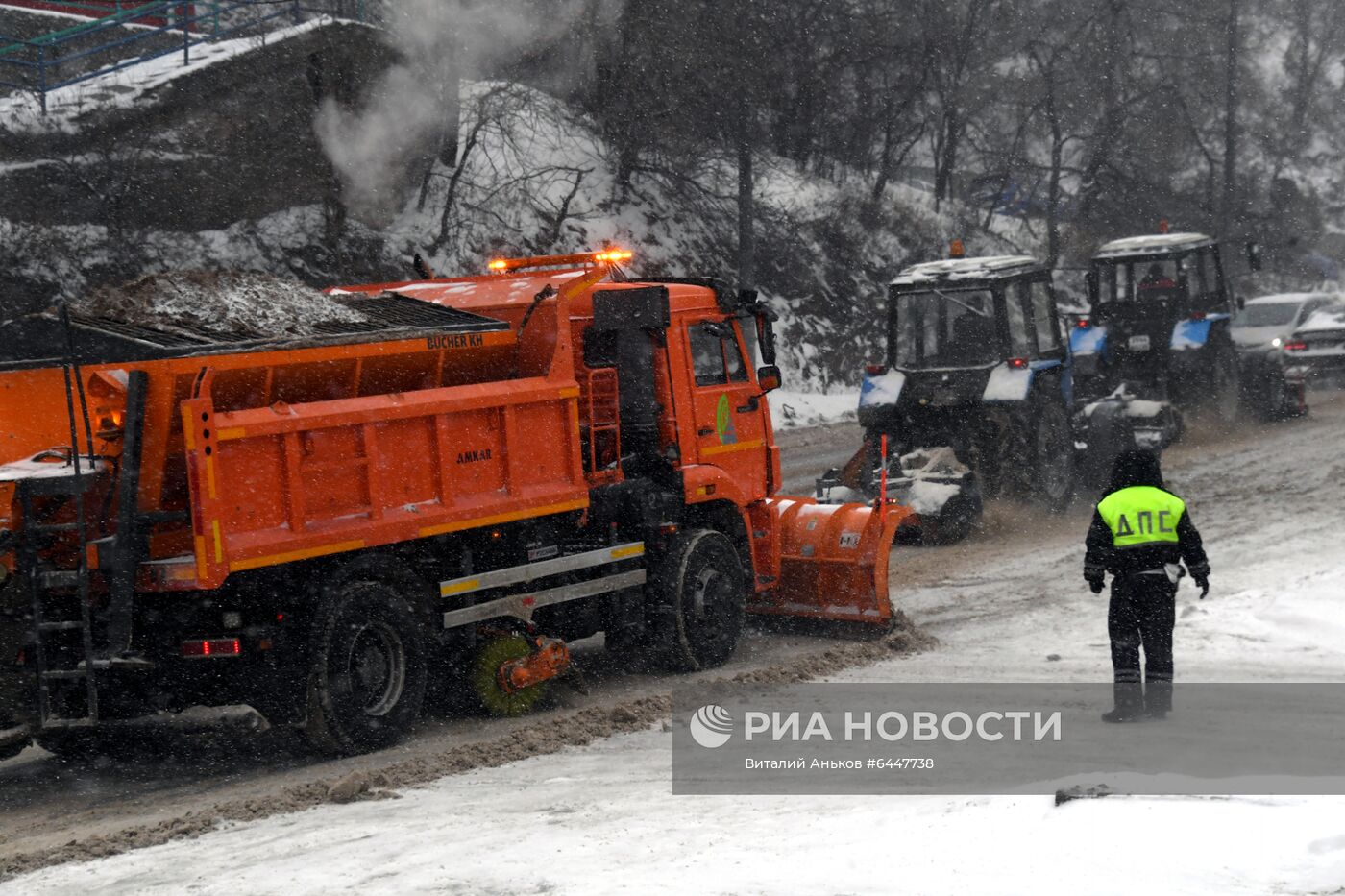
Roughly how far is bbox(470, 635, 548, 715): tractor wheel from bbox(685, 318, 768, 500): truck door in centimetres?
198

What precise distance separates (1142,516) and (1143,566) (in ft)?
0.83

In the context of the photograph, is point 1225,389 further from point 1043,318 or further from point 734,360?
point 734,360

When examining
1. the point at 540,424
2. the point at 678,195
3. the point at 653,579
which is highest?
the point at 678,195

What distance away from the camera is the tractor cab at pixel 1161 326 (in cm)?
1912

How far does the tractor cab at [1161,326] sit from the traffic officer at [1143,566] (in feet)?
36.1

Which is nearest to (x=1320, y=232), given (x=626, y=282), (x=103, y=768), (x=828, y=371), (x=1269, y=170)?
(x=1269, y=170)

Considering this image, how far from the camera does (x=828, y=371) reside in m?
26.7

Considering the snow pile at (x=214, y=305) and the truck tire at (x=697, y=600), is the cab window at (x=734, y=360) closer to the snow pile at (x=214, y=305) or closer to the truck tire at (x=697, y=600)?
the truck tire at (x=697, y=600)

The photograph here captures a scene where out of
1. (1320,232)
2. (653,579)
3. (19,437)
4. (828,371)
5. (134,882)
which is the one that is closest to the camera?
(134,882)

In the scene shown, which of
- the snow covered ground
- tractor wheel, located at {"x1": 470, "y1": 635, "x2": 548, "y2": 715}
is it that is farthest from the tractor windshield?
tractor wheel, located at {"x1": 470, "y1": 635, "x2": 548, "y2": 715}

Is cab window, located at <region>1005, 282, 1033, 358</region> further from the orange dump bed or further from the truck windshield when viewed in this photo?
the orange dump bed

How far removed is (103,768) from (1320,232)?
41980 millimetres

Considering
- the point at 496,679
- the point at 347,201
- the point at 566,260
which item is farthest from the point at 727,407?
the point at 347,201

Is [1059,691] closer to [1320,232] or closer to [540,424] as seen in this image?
[540,424]
